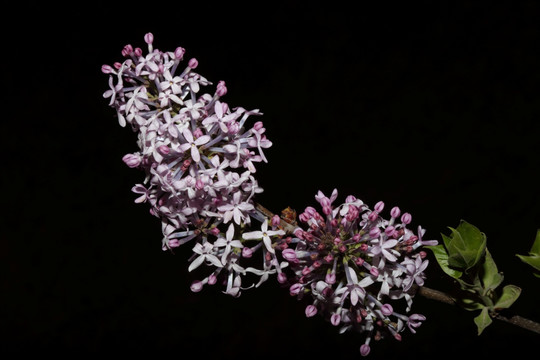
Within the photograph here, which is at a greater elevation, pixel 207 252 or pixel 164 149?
pixel 164 149

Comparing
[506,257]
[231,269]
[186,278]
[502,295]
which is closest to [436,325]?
[506,257]

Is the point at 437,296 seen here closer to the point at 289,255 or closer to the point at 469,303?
the point at 469,303

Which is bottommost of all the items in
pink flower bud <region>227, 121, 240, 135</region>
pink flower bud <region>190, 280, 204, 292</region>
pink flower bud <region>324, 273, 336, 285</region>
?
pink flower bud <region>190, 280, 204, 292</region>

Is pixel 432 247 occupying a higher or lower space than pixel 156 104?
lower

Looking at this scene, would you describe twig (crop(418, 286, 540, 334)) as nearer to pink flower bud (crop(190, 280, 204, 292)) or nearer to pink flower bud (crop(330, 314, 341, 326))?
pink flower bud (crop(330, 314, 341, 326))

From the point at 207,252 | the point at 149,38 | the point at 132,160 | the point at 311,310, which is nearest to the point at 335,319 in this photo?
the point at 311,310

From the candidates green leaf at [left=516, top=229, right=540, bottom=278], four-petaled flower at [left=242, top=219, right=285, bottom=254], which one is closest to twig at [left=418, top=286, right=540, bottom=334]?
green leaf at [left=516, top=229, right=540, bottom=278]

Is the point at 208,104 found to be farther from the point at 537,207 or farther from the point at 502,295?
the point at 537,207
